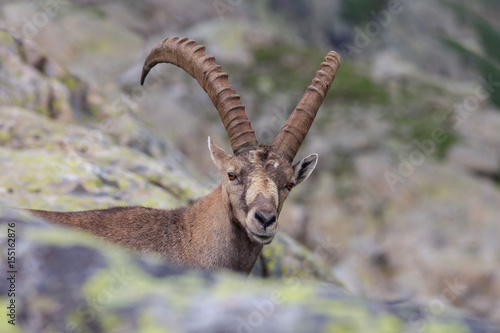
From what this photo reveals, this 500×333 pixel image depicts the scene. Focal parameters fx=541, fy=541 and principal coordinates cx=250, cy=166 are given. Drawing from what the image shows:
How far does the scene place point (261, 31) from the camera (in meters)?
30.1

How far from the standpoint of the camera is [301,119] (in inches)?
359

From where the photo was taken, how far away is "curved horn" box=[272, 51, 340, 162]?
8930 mm

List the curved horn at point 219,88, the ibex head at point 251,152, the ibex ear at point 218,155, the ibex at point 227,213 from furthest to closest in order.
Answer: the ibex ear at point 218,155 → the curved horn at point 219,88 → the ibex at point 227,213 → the ibex head at point 251,152

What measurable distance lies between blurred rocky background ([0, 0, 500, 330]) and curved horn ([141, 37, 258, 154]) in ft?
9.71

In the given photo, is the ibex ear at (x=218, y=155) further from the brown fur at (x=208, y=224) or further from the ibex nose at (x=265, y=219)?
the ibex nose at (x=265, y=219)

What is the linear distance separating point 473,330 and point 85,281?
6.96 feet

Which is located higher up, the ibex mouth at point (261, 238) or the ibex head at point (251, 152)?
the ibex head at point (251, 152)

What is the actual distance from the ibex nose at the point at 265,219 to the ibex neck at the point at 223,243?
2.47ft

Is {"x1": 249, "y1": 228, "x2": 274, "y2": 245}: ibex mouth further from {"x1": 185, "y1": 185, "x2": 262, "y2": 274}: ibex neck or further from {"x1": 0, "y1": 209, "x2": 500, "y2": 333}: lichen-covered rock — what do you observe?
{"x1": 0, "y1": 209, "x2": 500, "y2": 333}: lichen-covered rock

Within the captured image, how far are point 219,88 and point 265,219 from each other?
2782 millimetres

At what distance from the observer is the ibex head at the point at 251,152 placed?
767 centimetres

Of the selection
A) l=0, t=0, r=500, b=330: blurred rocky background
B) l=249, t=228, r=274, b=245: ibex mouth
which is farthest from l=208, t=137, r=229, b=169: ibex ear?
l=0, t=0, r=500, b=330: blurred rocky background

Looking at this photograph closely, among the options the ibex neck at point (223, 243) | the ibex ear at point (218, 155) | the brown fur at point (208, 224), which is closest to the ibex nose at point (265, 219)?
the brown fur at point (208, 224)

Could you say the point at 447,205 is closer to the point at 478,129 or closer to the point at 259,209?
the point at 478,129
